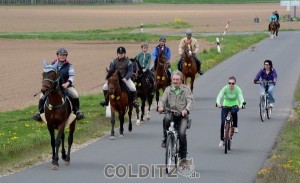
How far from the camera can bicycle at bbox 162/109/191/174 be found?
632 inches

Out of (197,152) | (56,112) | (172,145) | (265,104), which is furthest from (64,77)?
(265,104)

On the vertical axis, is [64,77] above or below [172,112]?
above

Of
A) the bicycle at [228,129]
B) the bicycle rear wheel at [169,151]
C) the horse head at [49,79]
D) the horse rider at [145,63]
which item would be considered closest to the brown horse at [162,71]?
the horse rider at [145,63]

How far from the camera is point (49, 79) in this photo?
1683cm

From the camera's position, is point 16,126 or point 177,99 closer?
point 177,99

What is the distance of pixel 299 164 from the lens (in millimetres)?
17141

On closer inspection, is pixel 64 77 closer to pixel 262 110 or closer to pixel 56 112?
pixel 56 112

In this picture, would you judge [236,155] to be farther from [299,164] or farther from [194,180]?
[194,180]

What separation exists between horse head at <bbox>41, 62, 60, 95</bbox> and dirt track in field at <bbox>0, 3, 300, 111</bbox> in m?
12.5

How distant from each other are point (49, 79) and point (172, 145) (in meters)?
2.68

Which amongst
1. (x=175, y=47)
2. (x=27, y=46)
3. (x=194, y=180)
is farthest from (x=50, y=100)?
(x=27, y=46)

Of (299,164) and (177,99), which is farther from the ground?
(177,99)

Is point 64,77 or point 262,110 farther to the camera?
point 262,110

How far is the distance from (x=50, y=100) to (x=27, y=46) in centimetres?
4669
